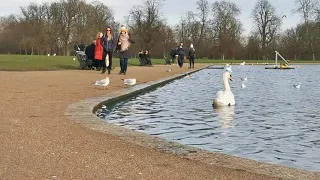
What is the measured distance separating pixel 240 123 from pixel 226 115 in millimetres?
1118

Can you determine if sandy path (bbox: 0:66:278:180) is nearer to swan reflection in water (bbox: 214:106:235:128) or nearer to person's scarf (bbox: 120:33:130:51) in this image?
swan reflection in water (bbox: 214:106:235:128)

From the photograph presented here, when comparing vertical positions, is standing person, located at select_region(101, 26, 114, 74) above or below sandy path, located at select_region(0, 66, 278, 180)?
above

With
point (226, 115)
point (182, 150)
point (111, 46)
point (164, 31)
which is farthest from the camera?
point (164, 31)

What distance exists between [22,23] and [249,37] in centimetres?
4416

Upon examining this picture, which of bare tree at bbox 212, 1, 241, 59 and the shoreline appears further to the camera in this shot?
bare tree at bbox 212, 1, 241, 59

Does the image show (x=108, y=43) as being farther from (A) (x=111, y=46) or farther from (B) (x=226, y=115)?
(B) (x=226, y=115)

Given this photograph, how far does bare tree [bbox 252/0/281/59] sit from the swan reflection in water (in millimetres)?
80391

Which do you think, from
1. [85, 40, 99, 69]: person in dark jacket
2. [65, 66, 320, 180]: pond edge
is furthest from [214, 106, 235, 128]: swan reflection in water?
[85, 40, 99, 69]: person in dark jacket

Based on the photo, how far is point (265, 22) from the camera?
8956 centimetres

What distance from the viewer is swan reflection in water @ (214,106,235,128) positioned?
854 centimetres

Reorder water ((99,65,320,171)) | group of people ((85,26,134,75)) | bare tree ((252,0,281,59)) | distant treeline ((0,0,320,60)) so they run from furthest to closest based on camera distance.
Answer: bare tree ((252,0,281,59)), distant treeline ((0,0,320,60)), group of people ((85,26,134,75)), water ((99,65,320,171))

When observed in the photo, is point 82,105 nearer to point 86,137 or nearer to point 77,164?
point 86,137

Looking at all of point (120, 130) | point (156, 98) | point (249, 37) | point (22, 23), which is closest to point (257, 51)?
point (249, 37)

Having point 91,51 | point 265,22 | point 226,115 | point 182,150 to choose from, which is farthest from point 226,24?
point 182,150
